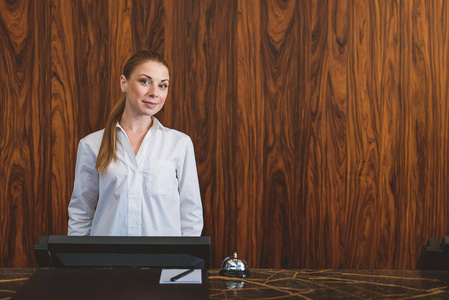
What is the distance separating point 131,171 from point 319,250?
1.32 m

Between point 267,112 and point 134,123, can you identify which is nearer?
point 134,123

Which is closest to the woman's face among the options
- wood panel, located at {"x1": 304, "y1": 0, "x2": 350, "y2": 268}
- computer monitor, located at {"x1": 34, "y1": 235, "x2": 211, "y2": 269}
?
computer monitor, located at {"x1": 34, "y1": 235, "x2": 211, "y2": 269}

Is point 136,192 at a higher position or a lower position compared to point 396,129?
lower

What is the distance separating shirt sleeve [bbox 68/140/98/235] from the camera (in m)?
2.08

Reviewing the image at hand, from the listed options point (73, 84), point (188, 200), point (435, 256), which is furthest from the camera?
point (73, 84)

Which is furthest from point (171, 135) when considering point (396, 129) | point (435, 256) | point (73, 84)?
point (396, 129)

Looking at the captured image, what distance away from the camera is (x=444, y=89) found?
9.12 feet

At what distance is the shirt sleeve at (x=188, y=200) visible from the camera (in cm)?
214

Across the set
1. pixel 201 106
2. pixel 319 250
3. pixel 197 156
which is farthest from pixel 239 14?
pixel 319 250

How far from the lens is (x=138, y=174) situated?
2.06 meters

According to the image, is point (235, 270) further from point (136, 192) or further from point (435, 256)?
point (136, 192)

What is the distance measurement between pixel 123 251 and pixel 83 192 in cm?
82

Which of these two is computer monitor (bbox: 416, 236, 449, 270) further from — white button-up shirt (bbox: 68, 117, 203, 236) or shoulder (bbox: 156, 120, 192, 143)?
shoulder (bbox: 156, 120, 192, 143)

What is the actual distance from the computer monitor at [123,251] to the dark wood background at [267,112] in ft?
4.67
